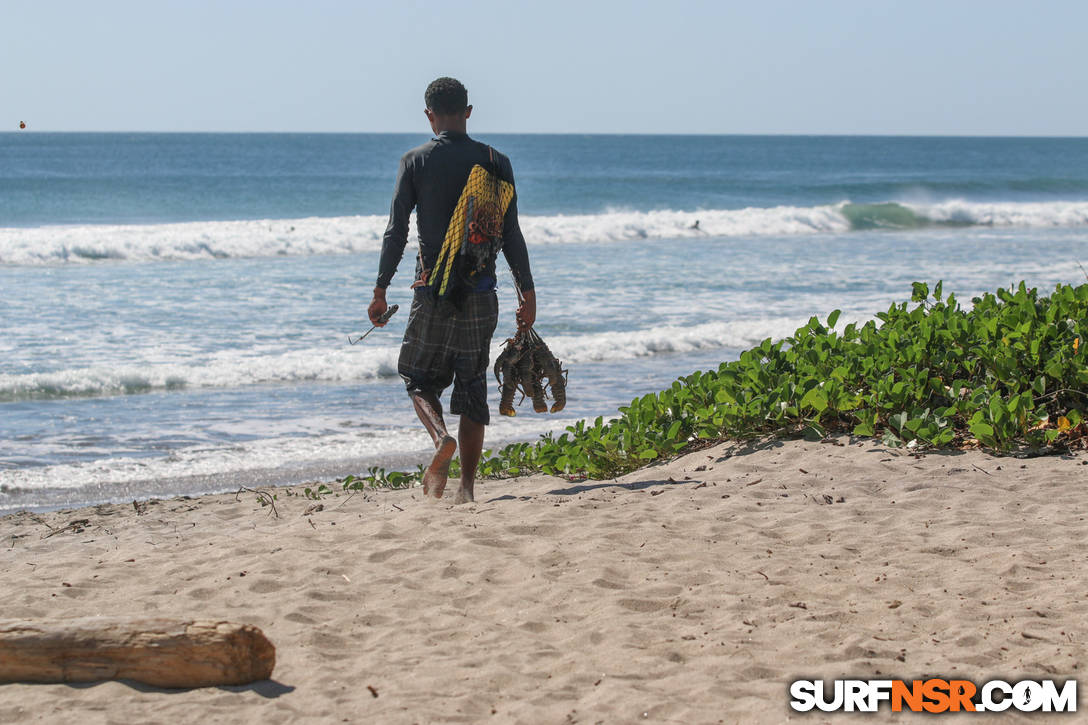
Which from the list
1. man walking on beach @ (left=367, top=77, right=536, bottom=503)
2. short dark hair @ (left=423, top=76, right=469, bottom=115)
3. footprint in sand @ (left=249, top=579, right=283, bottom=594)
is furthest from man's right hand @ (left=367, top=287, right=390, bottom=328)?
footprint in sand @ (left=249, top=579, right=283, bottom=594)

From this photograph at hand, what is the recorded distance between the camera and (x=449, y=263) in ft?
16.2

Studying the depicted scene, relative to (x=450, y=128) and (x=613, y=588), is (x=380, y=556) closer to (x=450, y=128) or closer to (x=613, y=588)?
(x=613, y=588)

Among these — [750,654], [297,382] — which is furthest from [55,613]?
[297,382]

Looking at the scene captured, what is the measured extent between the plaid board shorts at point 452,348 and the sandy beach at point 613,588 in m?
0.59

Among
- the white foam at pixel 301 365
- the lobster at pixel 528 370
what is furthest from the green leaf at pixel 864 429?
the white foam at pixel 301 365

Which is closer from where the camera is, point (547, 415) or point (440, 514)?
point (440, 514)

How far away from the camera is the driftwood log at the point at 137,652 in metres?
3.09

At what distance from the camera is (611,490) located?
5434 millimetres

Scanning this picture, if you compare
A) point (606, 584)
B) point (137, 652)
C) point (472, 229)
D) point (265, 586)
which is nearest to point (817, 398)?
point (472, 229)

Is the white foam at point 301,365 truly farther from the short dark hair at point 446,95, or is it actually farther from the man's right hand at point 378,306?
the short dark hair at point 446,95

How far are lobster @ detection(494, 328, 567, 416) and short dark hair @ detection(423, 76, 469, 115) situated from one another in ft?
3.78

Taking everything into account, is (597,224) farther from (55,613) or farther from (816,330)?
(55,613)

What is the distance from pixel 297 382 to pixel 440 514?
586 centimetres

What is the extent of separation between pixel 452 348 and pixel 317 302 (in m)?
10.5
